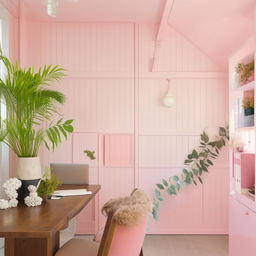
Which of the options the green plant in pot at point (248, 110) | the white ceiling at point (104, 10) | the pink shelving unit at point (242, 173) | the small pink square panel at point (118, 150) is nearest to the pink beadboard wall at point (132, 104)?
the small pink square panel at point (118, 150)

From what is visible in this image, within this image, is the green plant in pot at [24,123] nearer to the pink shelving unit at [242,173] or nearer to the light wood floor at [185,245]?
the pink shelving unit at [242,173]

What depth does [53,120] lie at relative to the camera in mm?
4008

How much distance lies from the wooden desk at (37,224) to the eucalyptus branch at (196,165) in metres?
1.55

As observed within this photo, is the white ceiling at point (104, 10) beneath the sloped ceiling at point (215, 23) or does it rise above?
above

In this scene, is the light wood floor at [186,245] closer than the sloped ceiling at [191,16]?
No

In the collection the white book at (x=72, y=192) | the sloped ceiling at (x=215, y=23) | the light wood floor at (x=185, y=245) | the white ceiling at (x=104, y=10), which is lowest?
the light wood floor at (x=185, y=245)

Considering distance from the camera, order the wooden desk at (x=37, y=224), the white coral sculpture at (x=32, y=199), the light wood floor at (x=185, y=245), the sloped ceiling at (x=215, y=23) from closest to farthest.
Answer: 1. the wooden desk at (x=37, y=224)
2. the white coral sculpture at (x=32, y=199)
3. the sloped ceiling at (x=215, y=23)
4. the light wood floor at (x=185, y=245)

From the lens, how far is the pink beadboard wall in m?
4.02

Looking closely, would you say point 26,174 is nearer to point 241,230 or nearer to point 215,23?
point 241,230

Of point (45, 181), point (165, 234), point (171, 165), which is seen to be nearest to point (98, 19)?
point (171, 165)

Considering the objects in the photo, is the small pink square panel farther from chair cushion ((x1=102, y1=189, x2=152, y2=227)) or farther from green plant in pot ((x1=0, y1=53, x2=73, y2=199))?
chair cushion ((x1=102, y1=189, x2=152, y2=227))

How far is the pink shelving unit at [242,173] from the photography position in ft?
7.97

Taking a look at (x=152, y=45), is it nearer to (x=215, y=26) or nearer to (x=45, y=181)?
(x=215, y=26)

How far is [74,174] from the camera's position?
3.23m
